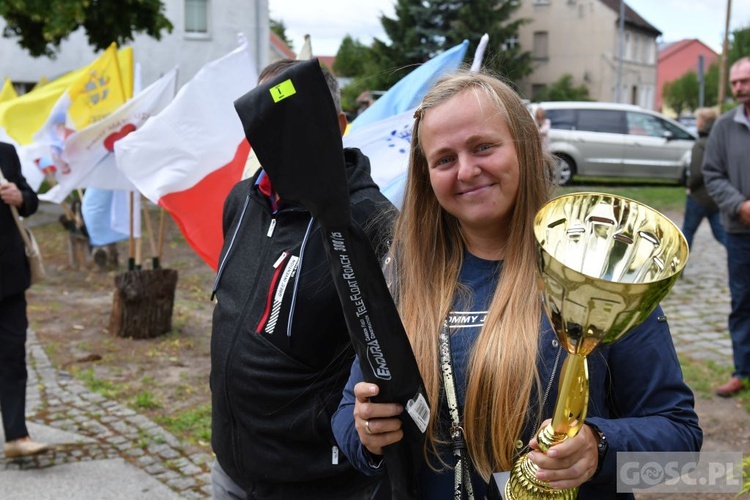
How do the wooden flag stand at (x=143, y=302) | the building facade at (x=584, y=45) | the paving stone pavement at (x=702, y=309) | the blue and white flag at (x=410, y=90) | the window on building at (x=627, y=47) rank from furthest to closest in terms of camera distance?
the window on building at (x=627, y=47), the building facade at (x=584, y=45), the wooden flag stand at (x=143, y=302), the paving stone pavement at (x=702, y=309), the blue and white flag at (x=410, y=90)

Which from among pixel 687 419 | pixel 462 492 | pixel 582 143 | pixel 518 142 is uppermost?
pixel 518 142

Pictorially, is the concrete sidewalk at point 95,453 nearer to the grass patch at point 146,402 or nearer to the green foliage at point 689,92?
the grass patch at point 146,402

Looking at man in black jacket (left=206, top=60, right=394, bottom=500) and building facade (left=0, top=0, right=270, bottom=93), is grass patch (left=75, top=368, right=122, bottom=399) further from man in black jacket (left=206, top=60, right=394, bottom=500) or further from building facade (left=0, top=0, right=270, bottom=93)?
building facade (left=0, top=0, right=270, bottom=93)

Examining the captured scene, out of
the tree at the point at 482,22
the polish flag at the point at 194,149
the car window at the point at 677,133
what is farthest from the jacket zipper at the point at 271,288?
the tree at the point at 482,22

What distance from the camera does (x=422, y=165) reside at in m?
1.86

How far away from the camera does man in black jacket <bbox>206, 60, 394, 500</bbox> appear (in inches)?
88.3

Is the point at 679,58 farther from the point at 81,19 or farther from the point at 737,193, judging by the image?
the point at 737,193

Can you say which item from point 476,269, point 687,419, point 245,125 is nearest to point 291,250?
point 476,269

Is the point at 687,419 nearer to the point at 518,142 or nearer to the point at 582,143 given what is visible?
the point at 518,142

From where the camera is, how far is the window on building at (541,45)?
47.4m

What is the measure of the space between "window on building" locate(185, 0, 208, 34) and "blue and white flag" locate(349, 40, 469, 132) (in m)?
24.8

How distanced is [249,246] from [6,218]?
291cm

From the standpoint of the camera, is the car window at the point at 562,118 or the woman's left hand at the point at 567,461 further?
the car window at the point at 562,118

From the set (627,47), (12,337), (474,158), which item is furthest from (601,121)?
(627,47)
